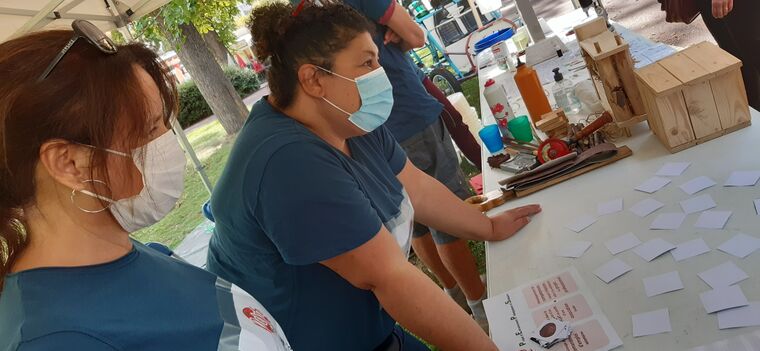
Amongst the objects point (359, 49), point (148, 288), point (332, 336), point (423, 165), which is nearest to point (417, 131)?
point (423, 165)

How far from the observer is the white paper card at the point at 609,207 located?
5.37 feet

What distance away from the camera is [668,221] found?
1.48 meters

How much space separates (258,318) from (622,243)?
0.94 m

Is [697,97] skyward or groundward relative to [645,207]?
skyward

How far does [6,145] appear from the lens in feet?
2.82

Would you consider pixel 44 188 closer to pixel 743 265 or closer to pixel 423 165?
pixel 743 265

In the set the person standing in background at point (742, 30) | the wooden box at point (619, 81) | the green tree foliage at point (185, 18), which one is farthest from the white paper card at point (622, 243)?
the green tree foliage at point (185, 18)

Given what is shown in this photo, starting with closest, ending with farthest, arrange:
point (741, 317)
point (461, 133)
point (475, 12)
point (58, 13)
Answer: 1. point (741, 317)
2. point (461, 133)
3. point (58, 13)
4. point (475, 12)

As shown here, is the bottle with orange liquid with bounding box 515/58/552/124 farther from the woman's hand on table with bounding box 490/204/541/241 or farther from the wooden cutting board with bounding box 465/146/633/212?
the woman's hand on table with bounding box 490/204/541/241

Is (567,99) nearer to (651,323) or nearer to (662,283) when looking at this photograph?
(662,283)

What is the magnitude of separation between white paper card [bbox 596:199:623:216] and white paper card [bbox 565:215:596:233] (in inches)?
1.4

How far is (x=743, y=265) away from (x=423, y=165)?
1.46 metres

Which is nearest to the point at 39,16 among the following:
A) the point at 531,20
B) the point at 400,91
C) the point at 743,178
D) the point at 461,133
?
the point at 400,91

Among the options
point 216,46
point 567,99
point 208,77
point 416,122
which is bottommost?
point 567,99
